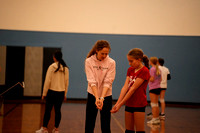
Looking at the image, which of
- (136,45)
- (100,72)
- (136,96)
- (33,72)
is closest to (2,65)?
(33,72)

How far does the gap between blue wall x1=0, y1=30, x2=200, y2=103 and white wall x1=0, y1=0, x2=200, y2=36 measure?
0.86 feet

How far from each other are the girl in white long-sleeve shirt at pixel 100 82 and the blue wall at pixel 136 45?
6453 millimetres

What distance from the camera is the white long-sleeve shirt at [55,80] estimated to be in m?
4.04

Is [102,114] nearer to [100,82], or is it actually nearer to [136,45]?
[100,82]

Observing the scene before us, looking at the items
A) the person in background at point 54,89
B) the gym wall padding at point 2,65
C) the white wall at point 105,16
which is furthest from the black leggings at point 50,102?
the white wall at point 105,16

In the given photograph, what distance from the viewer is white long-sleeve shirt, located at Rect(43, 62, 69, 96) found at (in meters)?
4.04

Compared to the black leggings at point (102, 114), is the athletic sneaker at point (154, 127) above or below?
below

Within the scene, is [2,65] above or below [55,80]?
above

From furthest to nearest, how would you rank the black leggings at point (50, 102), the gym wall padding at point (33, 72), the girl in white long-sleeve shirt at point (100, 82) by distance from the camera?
the gym wall padding at point (33, 72) < the black leggings at point (50, 102) < the girl in white long-sleeve shirt at point (100, 82)

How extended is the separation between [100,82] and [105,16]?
690 centimetres

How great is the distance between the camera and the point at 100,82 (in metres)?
2.67

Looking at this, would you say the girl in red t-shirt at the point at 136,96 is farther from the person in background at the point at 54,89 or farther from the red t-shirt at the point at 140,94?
the person in background at the point at 54,89

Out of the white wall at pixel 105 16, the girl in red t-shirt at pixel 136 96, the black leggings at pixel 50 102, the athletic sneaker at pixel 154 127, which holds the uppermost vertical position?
the white wall at pixel 105 16

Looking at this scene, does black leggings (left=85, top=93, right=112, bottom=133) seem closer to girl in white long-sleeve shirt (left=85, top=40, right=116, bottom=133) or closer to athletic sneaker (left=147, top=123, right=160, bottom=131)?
girl in white long-sleeve shirt (left=85, top=40, right=116, bottom=133)
